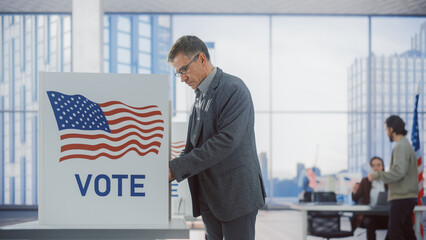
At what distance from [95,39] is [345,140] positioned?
6.57 meters

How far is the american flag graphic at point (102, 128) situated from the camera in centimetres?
120

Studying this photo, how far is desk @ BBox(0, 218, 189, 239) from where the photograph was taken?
1.12 meters

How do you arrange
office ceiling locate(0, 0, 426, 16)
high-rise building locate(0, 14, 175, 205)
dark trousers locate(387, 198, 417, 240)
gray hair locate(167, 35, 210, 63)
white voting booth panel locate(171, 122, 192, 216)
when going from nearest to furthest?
gray hair locate(167, 35, 210, 63) < white voting booth panel locate(171, 122, 192, 216) < dark trousers locate(387, 198, 417, 240) < office ceiling locate(0, 0, 426, 16) < high-rise building locate(0, 14, 175, 205)

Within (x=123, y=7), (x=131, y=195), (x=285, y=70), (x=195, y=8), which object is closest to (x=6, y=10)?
(x=123, y=7)

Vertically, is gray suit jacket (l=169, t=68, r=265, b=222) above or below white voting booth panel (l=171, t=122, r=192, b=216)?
above

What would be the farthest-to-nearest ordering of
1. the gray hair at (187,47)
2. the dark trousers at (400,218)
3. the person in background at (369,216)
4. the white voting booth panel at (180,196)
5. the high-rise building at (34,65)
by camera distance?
the high-rise building at (34,65)
the person in background at (369,216)
the dark trousers at (400,218)
the white voting booth panel at (180,196)
the gray hair at (187,47)

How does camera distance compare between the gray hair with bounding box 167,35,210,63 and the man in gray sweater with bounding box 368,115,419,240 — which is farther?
the man in gray sweater with bounding box 368,115,419,240

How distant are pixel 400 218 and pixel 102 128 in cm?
333

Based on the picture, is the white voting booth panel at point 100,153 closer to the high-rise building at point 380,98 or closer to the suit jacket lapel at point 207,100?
the suit jacket lapel at point 207,100

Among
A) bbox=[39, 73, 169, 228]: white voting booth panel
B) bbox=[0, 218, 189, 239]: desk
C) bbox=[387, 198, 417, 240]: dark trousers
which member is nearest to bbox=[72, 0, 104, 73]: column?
bbox=[387, 198, 417, 240]: dark trousers

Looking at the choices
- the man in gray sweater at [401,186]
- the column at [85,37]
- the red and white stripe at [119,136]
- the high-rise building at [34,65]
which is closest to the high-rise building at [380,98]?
the high-rise building at [34,65]

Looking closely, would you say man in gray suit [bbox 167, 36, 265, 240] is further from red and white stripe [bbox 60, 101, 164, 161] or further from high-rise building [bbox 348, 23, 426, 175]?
high-rise building [bbox 348, 23, 426, 175]

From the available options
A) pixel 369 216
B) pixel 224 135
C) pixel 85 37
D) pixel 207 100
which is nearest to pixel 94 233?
pixel 224 135

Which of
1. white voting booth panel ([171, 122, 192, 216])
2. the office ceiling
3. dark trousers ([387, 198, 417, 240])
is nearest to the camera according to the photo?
white voting booth panel ([171, 122, 192, 216])
